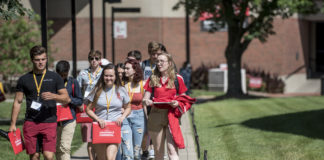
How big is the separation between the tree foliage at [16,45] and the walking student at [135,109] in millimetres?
16663

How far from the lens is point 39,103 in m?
7.36

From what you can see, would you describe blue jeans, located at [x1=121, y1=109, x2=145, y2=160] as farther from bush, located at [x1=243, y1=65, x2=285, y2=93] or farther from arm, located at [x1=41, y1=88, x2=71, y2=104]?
bush, located at [x1=243, y1=65, x2=285, y2=93]

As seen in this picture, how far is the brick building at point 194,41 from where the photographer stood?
3075cm

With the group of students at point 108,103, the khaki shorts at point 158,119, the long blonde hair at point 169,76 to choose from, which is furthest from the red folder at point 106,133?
the long blonde hair at point 169,76

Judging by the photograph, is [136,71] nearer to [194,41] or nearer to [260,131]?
[260,131]

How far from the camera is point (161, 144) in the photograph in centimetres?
852

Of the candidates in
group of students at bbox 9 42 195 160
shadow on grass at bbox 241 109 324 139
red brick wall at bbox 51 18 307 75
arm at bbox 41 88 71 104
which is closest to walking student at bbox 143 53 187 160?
group of students at bbox 9 42 195 160

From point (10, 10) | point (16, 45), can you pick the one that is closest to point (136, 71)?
point (10, 10)

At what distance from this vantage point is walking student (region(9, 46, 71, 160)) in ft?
24.3

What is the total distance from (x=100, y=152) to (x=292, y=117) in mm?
10169

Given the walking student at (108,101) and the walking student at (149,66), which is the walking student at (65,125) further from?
the walking student at (149,66)

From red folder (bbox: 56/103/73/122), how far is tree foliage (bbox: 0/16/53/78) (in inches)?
671

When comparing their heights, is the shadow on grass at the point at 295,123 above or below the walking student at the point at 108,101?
below

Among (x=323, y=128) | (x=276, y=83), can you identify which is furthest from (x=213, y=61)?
(x=323, y=128)
